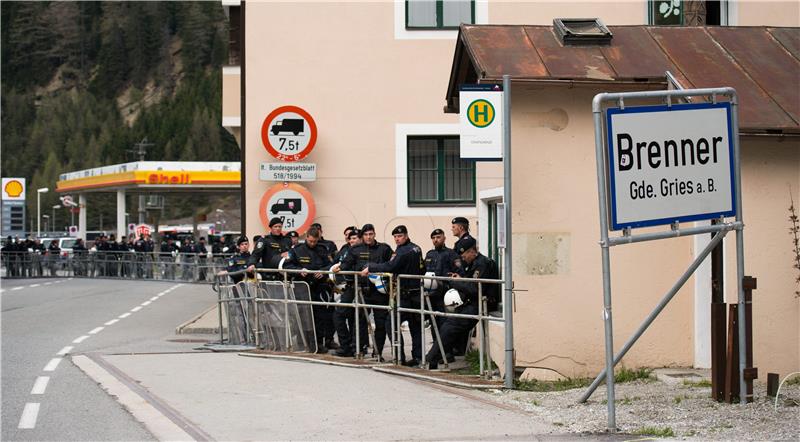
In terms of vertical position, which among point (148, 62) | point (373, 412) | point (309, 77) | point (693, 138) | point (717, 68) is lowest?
point (373, 412)

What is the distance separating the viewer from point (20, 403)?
1039 centimetres

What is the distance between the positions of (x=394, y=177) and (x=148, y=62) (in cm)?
18534

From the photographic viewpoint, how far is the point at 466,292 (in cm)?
1219

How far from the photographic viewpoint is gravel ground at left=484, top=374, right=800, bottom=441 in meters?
8.39

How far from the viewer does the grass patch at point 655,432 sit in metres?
8.36

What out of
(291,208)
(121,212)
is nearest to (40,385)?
(291,208)

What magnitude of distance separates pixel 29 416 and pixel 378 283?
4.95 meters

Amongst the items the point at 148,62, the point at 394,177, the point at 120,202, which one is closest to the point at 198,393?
the point at 394,177

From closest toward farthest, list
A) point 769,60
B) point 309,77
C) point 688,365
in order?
point 688,365 < point 769,60 < point 309,77

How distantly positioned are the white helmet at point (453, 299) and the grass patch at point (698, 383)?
8.37 ft

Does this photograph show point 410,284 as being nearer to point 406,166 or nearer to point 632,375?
point 632,375

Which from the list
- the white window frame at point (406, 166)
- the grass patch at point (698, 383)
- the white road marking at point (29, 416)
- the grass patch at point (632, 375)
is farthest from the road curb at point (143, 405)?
the white window frame at point (406, 166)

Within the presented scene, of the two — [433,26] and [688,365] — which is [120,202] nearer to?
[433,26]

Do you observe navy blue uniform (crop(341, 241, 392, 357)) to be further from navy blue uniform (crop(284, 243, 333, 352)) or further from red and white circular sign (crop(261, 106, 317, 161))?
red and white circular sign (crop(261, 106, 317, 161))
